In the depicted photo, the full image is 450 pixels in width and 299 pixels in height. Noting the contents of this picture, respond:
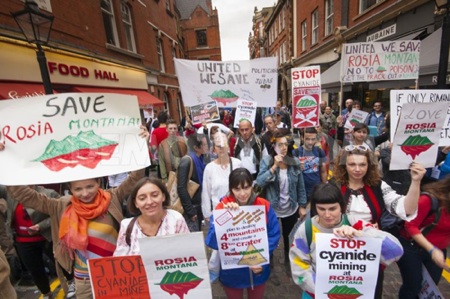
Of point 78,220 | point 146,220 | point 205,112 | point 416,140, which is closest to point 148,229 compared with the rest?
point 146,220

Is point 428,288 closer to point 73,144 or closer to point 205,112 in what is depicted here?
point 73,144

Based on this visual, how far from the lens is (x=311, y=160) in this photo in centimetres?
321

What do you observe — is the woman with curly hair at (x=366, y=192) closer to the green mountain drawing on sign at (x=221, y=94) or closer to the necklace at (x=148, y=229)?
the necklace at (x=148, y=229)

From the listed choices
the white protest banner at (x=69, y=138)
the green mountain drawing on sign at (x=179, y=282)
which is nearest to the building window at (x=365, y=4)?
the white protest banner at (x=69, y=138)

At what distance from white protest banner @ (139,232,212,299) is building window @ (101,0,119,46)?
12473mm

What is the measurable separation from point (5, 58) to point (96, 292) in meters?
7.54

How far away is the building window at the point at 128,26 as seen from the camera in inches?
502

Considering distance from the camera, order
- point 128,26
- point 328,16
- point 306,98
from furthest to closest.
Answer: point 328,16
point 128,26
point 306,98

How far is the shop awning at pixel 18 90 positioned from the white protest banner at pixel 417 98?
7.38m

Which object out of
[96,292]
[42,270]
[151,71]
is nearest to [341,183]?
[96,292]

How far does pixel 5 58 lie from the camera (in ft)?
20.2

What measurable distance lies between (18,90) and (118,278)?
7258mm

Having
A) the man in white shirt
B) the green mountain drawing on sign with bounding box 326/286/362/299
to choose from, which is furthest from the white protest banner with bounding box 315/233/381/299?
the man in white shirt

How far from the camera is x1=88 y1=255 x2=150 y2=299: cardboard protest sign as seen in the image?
1.54 metres
